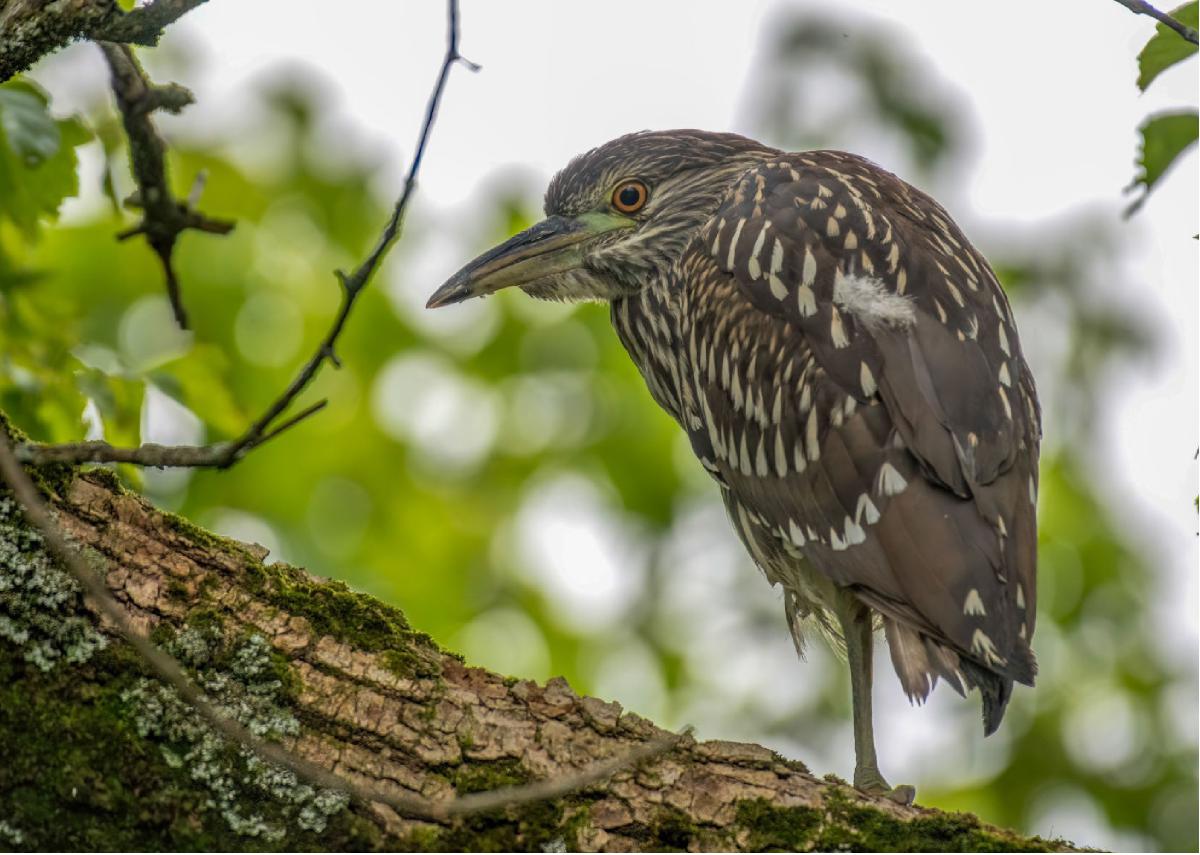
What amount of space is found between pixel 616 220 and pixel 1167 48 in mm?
2742

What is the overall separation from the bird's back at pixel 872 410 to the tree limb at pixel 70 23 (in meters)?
2.07

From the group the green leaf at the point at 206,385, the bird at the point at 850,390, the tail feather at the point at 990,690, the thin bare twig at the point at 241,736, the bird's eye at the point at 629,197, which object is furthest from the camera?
the bird's eye at the point at 629,197

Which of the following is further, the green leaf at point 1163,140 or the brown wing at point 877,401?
the brown wing at point 877,401

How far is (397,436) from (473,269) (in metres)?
3.46

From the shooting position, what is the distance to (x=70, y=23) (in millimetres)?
3139

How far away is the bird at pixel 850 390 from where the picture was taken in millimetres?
3766

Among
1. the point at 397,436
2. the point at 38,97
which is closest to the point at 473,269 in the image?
the point at 38,97

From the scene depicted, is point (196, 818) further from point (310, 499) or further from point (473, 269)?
point (310, 499)

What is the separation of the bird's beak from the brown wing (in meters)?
0.65

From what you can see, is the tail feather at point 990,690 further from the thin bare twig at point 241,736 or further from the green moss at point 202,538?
the green moss at point 202,538

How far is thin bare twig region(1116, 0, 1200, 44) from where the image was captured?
2752 mm

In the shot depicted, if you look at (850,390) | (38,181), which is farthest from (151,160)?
(850,390)

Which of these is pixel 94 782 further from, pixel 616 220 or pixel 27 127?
pixel 616 220

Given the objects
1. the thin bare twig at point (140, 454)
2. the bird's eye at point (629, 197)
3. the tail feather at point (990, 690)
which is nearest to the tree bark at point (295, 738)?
the thin bare twig at point (140, 454)
